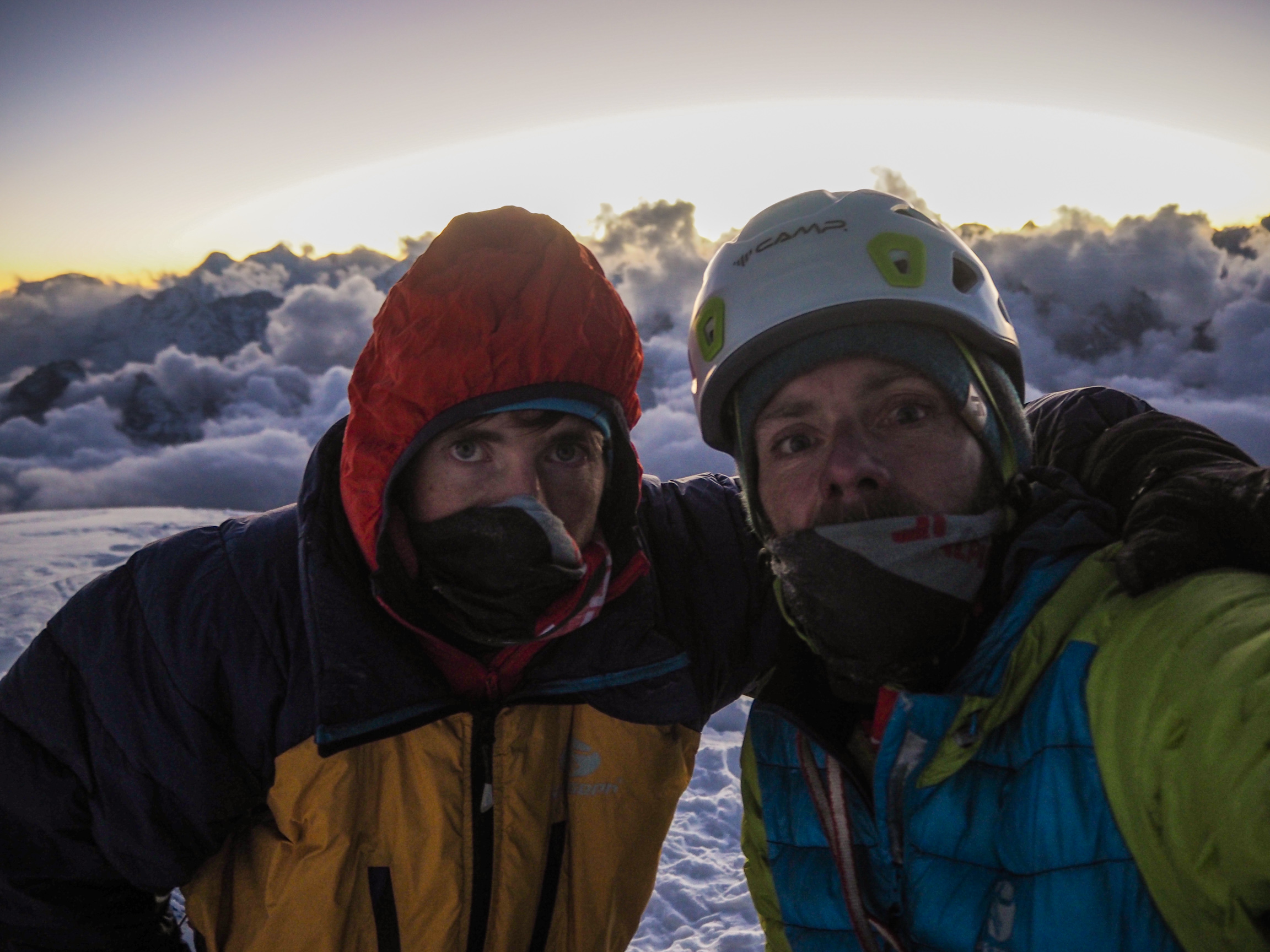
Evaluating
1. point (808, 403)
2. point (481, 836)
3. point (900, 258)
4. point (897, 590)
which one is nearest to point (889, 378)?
point (808, 403)

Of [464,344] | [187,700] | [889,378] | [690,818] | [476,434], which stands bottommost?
[690,818]

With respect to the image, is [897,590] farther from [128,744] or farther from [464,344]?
[128,744]

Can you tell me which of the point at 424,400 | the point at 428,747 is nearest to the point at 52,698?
the point at 428,747

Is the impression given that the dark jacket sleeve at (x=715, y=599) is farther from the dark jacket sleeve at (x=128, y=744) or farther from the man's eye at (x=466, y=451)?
the dark jacket sleeve at (x=128, y=744)

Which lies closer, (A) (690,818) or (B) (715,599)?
(B) (715,599)

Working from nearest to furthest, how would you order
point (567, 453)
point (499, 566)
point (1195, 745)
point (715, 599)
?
point (1195, 745) < point (499, 566) < point (567, 453) < point (715, 599)

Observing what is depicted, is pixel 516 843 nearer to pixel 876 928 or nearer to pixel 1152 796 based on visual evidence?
pixel 876 928

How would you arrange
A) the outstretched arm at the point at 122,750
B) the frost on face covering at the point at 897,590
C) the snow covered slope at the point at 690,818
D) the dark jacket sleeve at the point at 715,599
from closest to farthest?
the frost on face covering at the point at 897,590, the outstretched arm at the point at 122,750, the dark jacket sleeve at the point at 715,599, the snow covered slope at the point at 690,818

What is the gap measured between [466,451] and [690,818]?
434cm

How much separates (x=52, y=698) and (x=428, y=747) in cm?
102

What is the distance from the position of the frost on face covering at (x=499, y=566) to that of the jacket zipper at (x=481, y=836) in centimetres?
29

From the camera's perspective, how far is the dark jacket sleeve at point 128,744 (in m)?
1.83

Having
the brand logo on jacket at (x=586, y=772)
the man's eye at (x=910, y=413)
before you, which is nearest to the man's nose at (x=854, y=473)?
the man's eye at (x=910, y=413)

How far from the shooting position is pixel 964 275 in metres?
2.01
